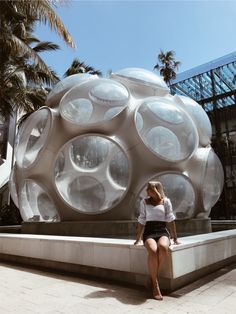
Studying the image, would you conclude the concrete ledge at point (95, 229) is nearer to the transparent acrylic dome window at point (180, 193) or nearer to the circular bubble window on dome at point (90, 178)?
the circular bubble window on dome at point (90, 178)

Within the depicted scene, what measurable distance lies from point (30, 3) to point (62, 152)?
5553 millimetres

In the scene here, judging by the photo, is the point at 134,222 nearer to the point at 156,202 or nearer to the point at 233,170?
the point at 156,202

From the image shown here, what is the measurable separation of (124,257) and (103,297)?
726 mm

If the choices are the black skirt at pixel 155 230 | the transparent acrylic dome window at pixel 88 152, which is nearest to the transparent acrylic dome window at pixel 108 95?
the transparent acrylic dome window at pixel 88 152

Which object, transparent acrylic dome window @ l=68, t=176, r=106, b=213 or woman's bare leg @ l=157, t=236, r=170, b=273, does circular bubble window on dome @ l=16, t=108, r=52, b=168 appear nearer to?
transparent acrylic dome window @ l=68, t=176, r=106, b=213

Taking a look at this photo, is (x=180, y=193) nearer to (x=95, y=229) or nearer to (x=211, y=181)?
(x=211, y=181)

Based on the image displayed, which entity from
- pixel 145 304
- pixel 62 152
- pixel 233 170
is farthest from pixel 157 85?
pixel 233 170

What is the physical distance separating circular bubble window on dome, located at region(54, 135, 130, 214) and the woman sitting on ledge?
3931 mm

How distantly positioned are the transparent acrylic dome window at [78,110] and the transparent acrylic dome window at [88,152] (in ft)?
1.96

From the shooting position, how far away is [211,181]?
33.0 feet

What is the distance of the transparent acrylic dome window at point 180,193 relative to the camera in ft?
30.6

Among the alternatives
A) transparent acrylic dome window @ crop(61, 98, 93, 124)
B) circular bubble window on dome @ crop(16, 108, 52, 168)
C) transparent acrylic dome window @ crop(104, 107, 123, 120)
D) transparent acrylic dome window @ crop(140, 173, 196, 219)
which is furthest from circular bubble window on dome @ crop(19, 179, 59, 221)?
transparent acrylic dome window @ crop(140, 173, 196, 219)

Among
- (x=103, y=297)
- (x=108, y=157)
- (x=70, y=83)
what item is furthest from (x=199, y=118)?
(x=103, y=297)

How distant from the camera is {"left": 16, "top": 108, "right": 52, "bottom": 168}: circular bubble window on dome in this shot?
9305 millimetres
